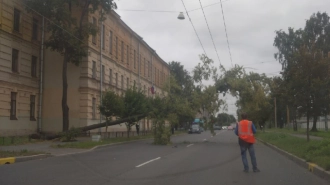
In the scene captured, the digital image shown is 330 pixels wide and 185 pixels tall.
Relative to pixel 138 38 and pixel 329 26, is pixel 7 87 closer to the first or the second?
pixel 138 38

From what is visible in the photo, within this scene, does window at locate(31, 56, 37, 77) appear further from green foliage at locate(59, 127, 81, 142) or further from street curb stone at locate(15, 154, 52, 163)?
street curb stone at locate(15, 154, 52, 163)

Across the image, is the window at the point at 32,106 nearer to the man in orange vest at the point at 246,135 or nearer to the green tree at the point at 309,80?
the green tree at the point at 309,80

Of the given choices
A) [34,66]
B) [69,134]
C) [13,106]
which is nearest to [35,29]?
[34,66]

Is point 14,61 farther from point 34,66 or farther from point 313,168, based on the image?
point 313,168

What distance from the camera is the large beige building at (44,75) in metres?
32.6

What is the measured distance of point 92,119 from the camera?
40.8 metres

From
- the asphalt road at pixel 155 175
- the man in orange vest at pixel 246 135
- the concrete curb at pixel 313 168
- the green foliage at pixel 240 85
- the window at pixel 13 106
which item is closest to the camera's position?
the asphalt road at pixel 155 175

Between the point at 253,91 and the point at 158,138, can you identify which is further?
the point at 253,91

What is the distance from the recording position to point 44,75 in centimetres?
3906

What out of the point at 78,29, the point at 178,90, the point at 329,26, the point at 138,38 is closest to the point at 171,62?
the point at 138,38

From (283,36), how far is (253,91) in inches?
929

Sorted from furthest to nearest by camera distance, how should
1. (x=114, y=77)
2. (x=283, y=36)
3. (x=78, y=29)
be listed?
(x=283, y=36), (x=114, y=77), (x=78, y=29)

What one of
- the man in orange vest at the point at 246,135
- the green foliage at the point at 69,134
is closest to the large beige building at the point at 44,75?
the green foliage at the point at 69,134

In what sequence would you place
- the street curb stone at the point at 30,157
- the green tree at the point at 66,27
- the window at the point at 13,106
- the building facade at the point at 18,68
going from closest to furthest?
the street curb stone at the point at 30,157 → the building facade at the point at 18,68 → the green tree at the point at 66,27 → the window at the point at 13,106
